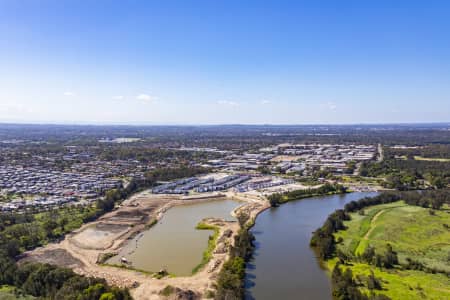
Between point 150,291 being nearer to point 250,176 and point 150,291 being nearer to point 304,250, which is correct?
point 304,250

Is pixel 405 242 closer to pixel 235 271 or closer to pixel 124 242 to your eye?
pixel 235 271

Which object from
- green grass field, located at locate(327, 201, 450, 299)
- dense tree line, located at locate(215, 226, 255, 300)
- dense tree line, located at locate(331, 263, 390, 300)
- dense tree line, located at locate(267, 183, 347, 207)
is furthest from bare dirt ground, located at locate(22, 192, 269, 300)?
green grass field, located at locate(327, 201, 450, 299)

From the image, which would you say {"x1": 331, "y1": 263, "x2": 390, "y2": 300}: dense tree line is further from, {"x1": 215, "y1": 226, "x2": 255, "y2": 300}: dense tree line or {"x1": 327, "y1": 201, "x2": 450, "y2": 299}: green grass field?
{"x1": 215, "y1": 226, "x2": 255, "y2": 300}: dense tree line

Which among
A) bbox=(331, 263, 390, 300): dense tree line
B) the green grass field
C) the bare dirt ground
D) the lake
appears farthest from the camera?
the bare dirt ground

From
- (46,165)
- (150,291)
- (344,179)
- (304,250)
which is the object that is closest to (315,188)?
(344,179)

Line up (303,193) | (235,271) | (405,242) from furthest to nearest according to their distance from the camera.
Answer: (303,193), (405,242), (235,271)

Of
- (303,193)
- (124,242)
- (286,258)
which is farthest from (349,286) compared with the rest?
(303,193)
